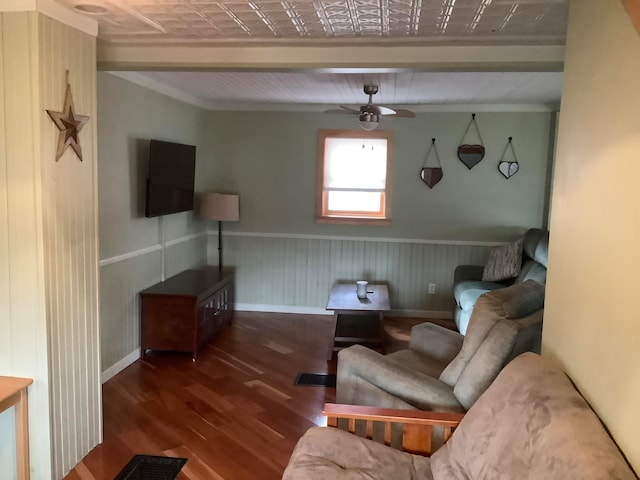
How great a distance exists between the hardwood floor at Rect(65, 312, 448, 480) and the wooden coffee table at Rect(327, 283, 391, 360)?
213 mm

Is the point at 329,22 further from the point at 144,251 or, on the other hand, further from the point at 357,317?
the point at 357,317

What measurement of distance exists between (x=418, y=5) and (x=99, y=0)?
1.41 meters

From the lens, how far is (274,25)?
107 inches

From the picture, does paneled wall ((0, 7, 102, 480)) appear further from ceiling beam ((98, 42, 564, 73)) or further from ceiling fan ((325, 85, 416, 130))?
ceiling fan ((325, 85, 416, 130))

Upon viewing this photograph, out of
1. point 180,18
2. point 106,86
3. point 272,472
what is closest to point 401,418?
point 272,472

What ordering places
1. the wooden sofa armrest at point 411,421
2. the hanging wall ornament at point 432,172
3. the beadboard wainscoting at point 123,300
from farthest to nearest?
the hanging wall ornament at point 432,172 → the beadboard wainscoting at point 123,300 → the wooden sofa armrest at point 411,421

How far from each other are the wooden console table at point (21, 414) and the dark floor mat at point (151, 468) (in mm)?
449

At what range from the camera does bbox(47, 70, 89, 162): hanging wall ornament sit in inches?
102

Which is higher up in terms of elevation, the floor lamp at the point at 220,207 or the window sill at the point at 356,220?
the floor lamp at the point at 220,207

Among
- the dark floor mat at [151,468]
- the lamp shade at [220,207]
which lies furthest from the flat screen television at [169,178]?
the dark floor mat at [151,468]

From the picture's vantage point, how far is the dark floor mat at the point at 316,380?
163 inches

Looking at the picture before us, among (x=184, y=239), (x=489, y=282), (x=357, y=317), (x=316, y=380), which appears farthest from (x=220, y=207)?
(x=489, y=282)

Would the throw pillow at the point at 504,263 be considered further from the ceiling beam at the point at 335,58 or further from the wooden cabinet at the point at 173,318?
the wooden cabinet at the point at 173,318

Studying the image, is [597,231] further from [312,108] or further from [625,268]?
[312,108]
